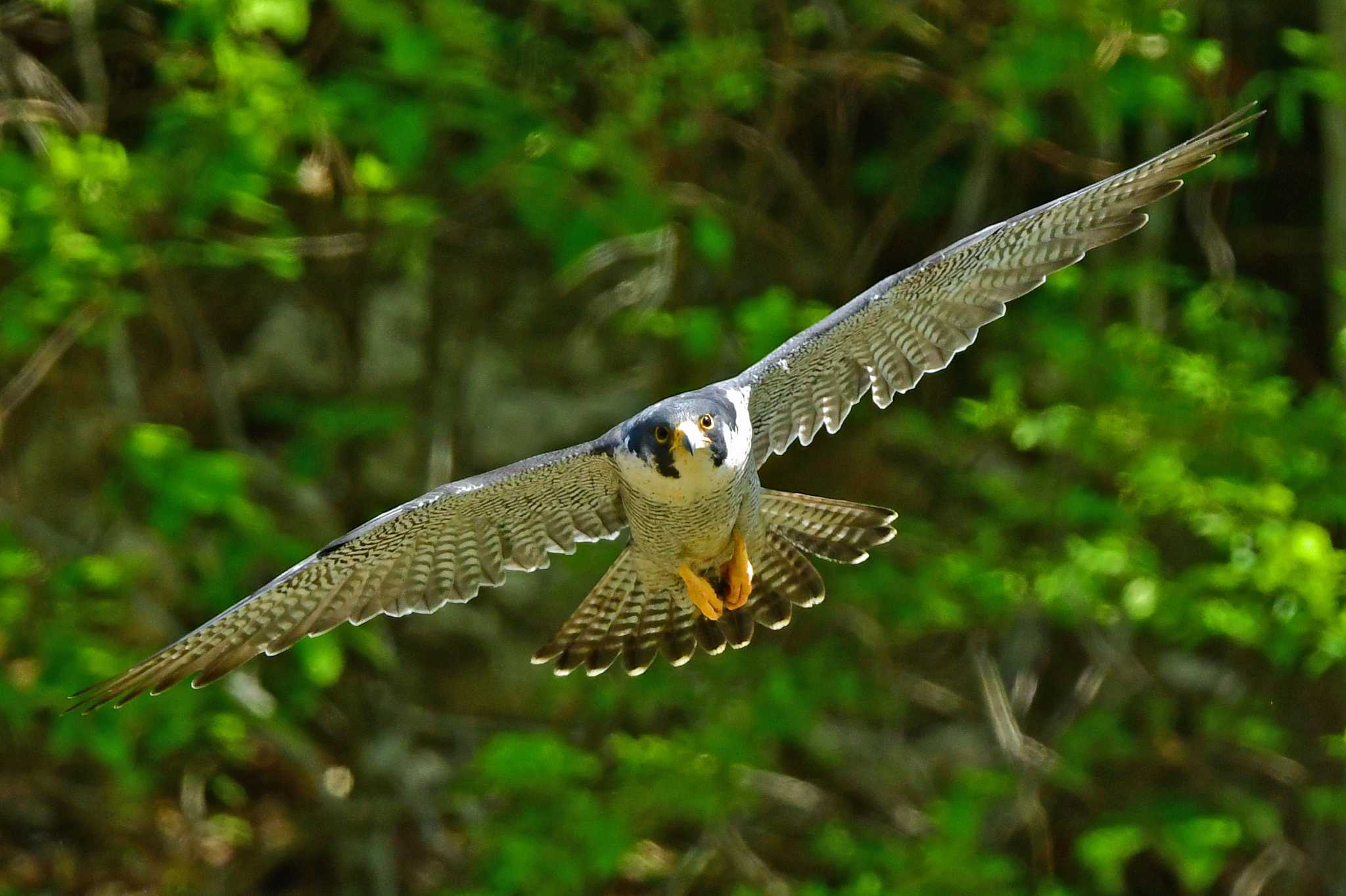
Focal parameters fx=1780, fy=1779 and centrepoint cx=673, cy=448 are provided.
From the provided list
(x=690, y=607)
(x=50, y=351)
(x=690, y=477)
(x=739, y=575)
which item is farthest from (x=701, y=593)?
(x=50, y=351)

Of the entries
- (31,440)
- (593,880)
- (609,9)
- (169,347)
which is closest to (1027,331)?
(609,9)

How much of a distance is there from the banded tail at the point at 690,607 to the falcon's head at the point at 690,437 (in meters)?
0.72

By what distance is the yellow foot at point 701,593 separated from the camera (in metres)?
5.10

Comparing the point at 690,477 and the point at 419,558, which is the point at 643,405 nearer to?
the point at 419,558

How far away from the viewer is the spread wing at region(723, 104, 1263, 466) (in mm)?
4785

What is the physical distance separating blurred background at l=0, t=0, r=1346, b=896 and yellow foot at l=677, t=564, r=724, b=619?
1.88m

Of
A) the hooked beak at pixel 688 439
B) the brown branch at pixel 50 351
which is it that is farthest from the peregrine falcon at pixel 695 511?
the brown branch at pixel 50 351

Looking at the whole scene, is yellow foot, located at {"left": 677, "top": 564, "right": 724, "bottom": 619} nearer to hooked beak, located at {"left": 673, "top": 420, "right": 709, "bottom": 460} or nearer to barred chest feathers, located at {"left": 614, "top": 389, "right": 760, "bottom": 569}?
barred chest feathers, located at {"left": 614, "top": 389, "right": 760, "bottom": 569}

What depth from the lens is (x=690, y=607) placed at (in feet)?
17.9

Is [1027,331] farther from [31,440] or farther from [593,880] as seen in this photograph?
[31,440]

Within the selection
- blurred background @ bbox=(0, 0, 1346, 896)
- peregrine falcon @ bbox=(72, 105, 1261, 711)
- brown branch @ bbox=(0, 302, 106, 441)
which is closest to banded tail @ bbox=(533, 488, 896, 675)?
peregrine falcon @ bbox=(72, 105, 1261, 711)

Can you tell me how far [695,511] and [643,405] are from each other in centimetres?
350

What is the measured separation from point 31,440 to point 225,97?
241 cm

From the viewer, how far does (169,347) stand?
8.46 m
